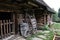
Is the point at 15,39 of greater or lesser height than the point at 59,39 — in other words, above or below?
above

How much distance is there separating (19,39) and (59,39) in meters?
4.13

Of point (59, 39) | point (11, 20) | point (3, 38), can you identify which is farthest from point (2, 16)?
point (59, 39)

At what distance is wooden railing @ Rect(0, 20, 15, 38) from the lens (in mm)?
6228

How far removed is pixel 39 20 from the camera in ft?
46.7

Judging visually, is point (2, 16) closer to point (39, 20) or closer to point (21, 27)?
point (21, 27)

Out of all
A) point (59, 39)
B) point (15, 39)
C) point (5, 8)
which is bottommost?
point (59, 39)

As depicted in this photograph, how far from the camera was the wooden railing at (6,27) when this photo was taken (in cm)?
623

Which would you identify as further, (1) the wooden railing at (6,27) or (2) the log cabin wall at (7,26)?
(2) the log cabin wall at (7,26)

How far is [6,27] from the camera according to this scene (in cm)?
685

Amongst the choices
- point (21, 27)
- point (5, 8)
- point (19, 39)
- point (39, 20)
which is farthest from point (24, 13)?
point (39, 20)

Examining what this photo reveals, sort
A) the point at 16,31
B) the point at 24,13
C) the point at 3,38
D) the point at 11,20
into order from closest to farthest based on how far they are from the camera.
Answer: the point at 3,38, the point at 11,20, the point at 16,31, the point at 24,13

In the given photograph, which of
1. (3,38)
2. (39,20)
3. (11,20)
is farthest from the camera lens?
(39,20)

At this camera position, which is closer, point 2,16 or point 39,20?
point 2,16

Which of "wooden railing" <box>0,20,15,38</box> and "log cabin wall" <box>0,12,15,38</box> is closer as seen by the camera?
"wooden railing" <box>0,20,15,38</box>
